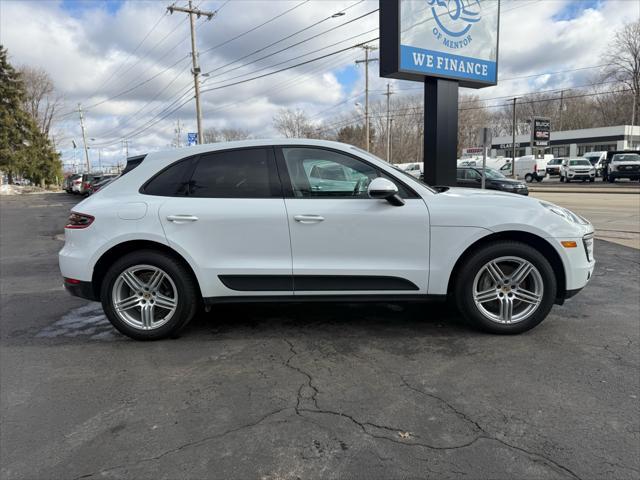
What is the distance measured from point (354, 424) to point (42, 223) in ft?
53.3

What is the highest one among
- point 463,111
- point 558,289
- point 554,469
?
point 463,111

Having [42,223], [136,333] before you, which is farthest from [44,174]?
[136,333]

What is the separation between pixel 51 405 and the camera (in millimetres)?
3088

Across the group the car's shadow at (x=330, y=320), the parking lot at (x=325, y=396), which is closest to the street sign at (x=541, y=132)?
the parking lot at (x=325, y=396)

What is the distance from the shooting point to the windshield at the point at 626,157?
31578 mm

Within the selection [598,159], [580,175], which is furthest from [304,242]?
[598,159]

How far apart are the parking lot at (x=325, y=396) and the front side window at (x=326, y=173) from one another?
1.30 m

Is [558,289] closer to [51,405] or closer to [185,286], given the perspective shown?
[185,286]

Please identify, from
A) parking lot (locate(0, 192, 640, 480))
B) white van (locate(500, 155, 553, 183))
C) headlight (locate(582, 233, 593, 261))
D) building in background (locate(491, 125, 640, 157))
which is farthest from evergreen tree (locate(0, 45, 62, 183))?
building in background (locate(491, 125, 640, 157))

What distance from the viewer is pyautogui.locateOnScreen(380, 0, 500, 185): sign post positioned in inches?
313

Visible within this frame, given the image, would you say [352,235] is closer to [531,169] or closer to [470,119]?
[531,169]

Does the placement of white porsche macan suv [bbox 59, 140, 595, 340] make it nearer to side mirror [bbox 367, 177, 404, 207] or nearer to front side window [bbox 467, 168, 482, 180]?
side mirror [bbox 367, 177, 404, 207]

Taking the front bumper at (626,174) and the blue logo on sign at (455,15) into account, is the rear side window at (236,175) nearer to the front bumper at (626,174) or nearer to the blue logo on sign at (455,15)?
the blue logo on sign at (455,15)

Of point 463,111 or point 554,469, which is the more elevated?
point 463,111
